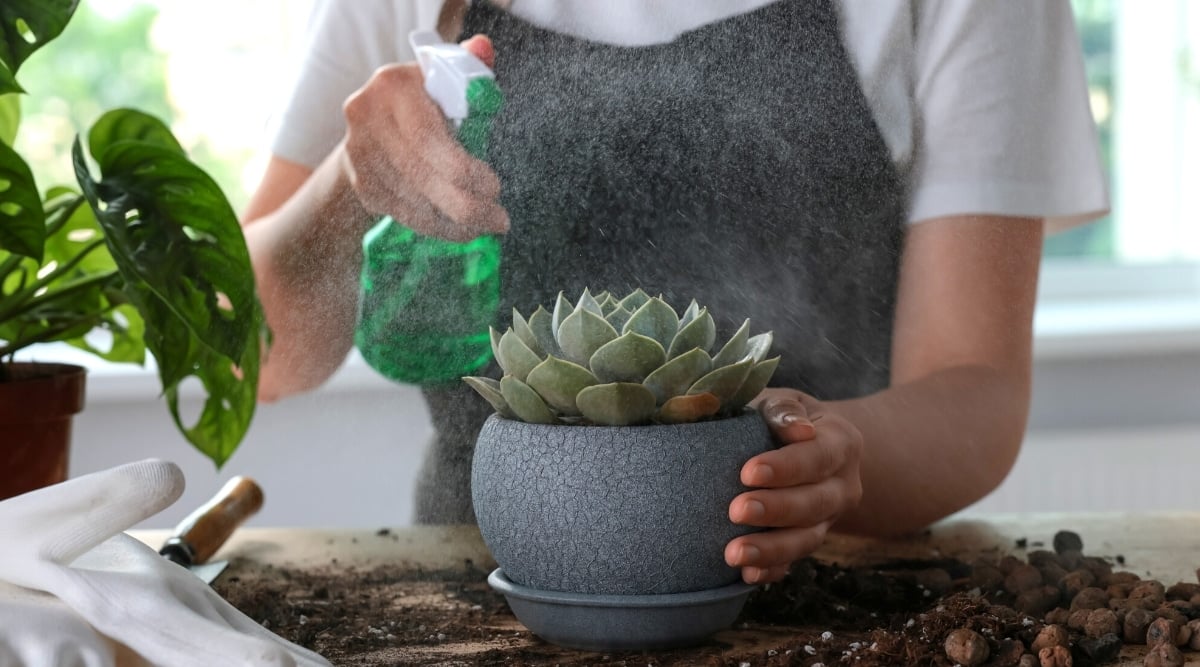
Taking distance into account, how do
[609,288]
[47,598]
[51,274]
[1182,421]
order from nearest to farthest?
[47,598] < [609,288] < [51,274] < [1182,421]

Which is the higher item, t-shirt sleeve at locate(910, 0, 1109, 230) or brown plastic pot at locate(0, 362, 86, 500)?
t-shirt sleeve at locate(910, 0, 1109, 230)

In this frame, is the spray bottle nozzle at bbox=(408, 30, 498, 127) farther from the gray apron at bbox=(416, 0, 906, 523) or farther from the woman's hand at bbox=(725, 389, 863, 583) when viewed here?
the woman's hand at bbox=(725, 389, 863, 583)

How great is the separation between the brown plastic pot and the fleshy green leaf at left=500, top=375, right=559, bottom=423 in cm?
30

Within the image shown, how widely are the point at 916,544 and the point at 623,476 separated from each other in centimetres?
30

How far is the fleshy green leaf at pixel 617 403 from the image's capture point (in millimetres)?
497

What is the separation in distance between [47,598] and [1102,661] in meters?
0.41

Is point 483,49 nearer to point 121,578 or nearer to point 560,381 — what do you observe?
point 560,381

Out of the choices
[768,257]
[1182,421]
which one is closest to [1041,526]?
[768,257]

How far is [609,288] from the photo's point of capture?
61 cm

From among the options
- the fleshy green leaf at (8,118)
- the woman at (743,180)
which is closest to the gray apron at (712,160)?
the woman at (743,180)

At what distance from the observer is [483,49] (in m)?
0.66

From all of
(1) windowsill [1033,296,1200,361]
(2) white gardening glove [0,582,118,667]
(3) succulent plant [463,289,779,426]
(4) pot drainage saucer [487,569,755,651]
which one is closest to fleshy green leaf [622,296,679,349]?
(3) succulent plant [463,289,779,426]

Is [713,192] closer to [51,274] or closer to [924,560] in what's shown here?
[924,560]

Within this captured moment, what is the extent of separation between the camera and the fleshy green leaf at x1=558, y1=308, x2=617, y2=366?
51 cm
